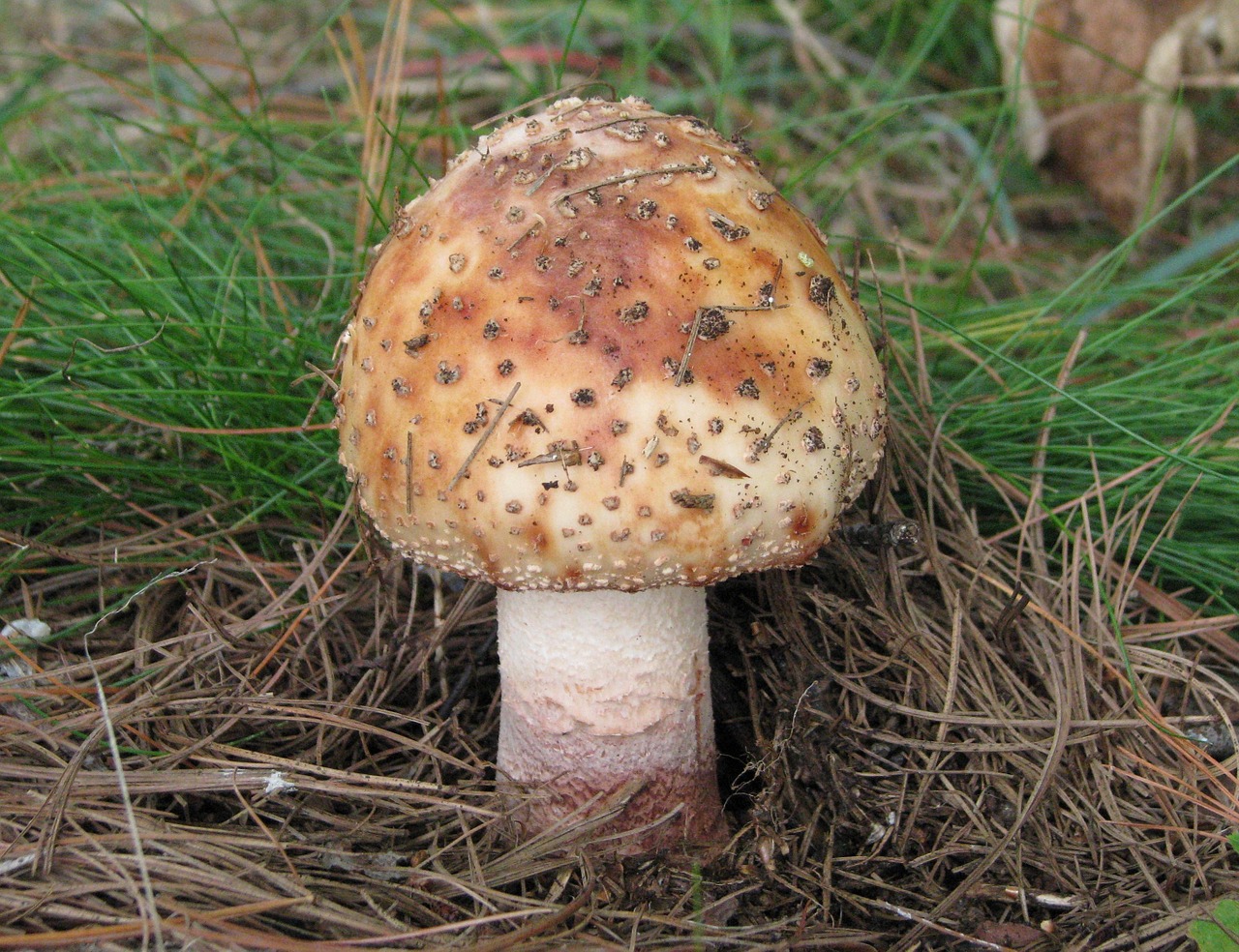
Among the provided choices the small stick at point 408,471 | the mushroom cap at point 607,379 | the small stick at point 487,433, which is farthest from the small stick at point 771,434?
the small stick at point 408,471

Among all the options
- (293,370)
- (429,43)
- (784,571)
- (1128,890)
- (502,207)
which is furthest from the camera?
(429,43)

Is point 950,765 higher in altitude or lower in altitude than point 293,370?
lower

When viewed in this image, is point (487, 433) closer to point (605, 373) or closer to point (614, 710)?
point (605, 373)

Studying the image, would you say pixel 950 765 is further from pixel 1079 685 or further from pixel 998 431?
pixel 998 431

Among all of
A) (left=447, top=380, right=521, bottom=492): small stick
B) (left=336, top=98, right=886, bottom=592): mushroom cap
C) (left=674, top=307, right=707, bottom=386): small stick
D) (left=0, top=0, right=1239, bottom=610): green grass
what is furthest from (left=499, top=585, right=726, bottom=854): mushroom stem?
(left=0, top=0, right=1239, bottom=610): green grass

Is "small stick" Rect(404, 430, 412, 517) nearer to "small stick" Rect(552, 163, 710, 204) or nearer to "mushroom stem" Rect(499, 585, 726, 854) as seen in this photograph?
"mushroom stem" Rect(499, 585, 726, 854)

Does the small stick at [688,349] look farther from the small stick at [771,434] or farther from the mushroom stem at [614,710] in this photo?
the mushroom stem at [614,710]

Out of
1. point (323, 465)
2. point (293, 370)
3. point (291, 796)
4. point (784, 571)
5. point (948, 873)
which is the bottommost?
point (948, 873)

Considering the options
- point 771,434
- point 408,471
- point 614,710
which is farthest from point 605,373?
point 614,710

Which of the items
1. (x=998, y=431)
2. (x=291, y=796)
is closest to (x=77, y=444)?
(x=291, y=796)
